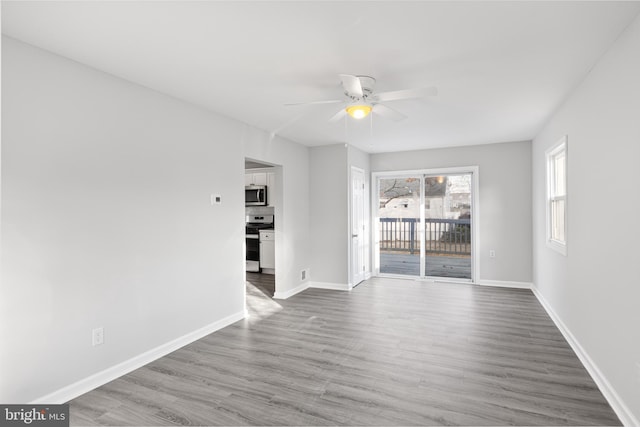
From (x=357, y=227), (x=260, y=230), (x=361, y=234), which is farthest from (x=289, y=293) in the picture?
(x=260, y=230)

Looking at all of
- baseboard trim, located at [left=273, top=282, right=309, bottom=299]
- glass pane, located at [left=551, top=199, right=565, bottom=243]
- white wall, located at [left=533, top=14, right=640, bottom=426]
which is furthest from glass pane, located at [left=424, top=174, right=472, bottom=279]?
white wall, located at [left=533, top=14, right=640, bottom=426]

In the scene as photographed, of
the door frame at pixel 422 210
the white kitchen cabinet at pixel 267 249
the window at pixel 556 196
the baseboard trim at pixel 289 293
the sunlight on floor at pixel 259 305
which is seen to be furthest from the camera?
the white kitchen cabinet at pixel 267 249

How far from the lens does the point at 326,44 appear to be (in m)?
2.28

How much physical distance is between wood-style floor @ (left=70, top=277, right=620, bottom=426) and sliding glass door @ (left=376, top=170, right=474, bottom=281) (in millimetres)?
1981

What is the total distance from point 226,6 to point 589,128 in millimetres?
2840

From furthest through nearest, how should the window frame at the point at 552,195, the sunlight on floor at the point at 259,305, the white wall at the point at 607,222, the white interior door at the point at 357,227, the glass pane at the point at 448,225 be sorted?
1. the glass pane at the point at 448,225
2. the white interior door at the point at 357,227
3. the sunlight on floor at the point at 259,305
4. the window frame at the point at 552,195
5. the white wall at the point at 607,222

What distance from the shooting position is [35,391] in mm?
2260

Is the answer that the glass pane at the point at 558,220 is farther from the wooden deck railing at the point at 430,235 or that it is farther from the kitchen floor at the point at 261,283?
the kitchen floor at the point at 261,283

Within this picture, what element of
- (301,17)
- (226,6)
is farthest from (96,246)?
(301,17)

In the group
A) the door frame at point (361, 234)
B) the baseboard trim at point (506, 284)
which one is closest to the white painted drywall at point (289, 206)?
the door frame at point (361, 234)

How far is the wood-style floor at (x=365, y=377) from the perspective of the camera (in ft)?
7.28

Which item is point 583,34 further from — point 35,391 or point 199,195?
point 35,391

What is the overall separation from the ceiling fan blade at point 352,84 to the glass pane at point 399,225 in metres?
4.03

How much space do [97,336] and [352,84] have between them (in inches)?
105
